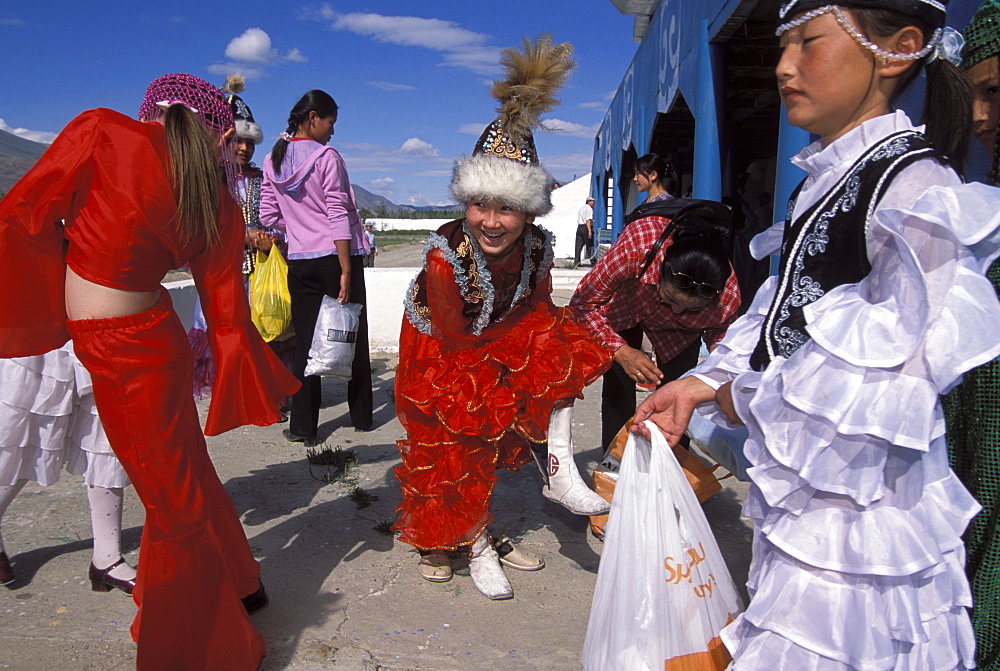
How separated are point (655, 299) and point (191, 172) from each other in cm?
205

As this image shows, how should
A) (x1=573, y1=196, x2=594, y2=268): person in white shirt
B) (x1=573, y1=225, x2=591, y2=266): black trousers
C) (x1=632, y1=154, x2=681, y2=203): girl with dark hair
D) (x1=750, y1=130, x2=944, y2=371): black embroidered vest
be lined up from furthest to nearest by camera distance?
(x1=573, y1=225, x2=591, y2=266): black trousers
(x1=573, y1=196, x2=594, y2=268): person in white shirt
(x1=632, y1=154, x2=681, y2=203): girl with dark hair
(x1=750, y1=130, x2=944, y2=371): black embroidered vest

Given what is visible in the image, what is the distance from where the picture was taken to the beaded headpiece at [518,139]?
2.53 metres

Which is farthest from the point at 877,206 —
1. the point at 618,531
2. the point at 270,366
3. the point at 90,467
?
the point at 90,467

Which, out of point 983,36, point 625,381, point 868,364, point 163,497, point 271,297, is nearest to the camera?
point 868,364

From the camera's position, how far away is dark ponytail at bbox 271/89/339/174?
436cm

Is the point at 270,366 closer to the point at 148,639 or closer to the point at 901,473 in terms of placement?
the point at 148,639

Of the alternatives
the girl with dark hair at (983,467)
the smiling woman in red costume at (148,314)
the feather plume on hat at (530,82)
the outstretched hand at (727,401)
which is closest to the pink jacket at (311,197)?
the feather plume on hat at (530,82)

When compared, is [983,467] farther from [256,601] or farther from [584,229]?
[584,229]

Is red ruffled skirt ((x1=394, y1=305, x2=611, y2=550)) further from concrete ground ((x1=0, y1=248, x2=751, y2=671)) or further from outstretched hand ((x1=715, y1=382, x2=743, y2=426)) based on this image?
outstretched hand ((x1=715, y1=382, x2=743, y2=426))

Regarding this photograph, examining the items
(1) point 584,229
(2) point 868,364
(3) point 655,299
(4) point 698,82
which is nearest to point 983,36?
(2) point 868,364

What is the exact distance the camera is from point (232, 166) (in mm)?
2426

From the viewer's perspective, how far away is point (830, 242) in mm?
1333

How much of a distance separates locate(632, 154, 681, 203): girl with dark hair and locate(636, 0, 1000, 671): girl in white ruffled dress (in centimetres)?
336

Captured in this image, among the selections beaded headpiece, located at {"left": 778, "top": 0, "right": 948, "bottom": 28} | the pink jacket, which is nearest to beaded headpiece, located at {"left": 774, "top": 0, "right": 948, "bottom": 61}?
beaded headpiece, located at {"left": 778, "top": 0, "right": 948, "bottom": 28}
